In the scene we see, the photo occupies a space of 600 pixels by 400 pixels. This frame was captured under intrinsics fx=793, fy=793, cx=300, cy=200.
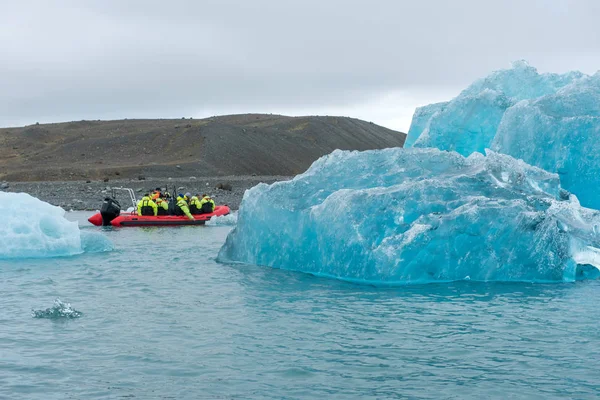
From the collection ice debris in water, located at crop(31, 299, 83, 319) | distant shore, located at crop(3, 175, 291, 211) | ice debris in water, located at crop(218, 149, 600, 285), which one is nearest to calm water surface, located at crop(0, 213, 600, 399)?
ice debris in water, located at crop(31, 299, 83, 319)

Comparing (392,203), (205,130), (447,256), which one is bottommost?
(447,256)

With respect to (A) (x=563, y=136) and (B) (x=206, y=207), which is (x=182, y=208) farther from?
(A) (x=563, y=136)

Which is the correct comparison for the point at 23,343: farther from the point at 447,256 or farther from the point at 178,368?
the point at 447,256

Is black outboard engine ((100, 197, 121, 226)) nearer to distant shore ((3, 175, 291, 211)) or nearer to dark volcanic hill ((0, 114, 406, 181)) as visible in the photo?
distant shore ((3, 175, 291, 211))

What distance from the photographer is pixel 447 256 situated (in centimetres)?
1364

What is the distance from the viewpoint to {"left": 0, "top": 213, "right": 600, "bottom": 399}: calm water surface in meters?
7.79

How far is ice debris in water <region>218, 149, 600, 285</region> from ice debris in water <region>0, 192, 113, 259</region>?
18.2ft

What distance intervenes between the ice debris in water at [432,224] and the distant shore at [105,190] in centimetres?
2317

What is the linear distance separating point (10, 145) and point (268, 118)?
112ft

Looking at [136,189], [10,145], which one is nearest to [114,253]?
[136,189]

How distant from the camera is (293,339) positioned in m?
9.72

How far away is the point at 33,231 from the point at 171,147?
56639mm

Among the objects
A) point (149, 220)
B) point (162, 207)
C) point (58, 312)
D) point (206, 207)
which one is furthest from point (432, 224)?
point (206, 207)

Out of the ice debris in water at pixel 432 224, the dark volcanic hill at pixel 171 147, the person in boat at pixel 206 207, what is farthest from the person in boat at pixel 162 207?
the dark volcanic hill at pixel 171 147
